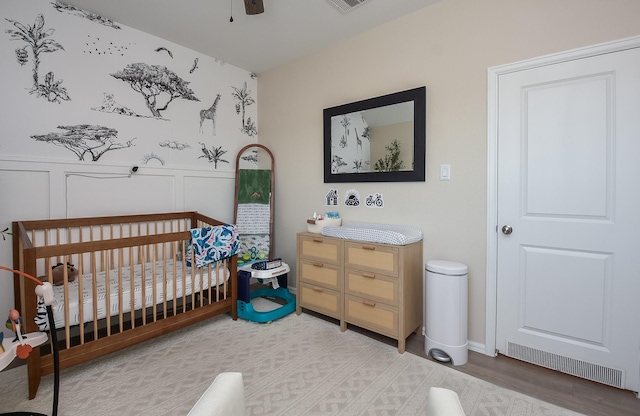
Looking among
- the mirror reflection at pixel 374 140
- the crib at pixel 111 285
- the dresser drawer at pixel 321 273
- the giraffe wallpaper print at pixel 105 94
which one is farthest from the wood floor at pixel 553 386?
the giraffe wallpaper print at pixel 105 94

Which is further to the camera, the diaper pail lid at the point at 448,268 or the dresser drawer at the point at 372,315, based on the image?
the dresser drawer at the point at 372,315

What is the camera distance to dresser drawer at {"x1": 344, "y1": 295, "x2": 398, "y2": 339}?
2.16 m

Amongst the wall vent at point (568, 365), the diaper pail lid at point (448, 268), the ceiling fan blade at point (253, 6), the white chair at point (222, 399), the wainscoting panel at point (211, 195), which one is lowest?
the wall vent at point (568, 365)

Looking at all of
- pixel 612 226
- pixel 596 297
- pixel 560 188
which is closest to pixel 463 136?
pixel 560 188

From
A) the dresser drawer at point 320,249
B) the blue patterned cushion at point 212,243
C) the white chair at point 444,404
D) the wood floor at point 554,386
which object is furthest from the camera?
the dresser drawer at point 320,249

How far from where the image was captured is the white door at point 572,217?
65.4 inches

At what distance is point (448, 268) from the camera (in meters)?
1.99

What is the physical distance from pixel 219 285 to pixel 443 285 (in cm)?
182

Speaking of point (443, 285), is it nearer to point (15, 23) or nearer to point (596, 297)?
point (596, 297)

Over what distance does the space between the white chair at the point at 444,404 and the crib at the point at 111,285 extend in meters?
1.92

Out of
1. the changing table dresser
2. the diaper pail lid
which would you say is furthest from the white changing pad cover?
the diaper pail lid

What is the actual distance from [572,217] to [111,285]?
9.93 feet

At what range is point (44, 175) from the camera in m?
2.26

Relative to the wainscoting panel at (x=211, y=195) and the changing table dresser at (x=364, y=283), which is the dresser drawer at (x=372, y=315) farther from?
the wainscoting panel at (x=211, y=195)
